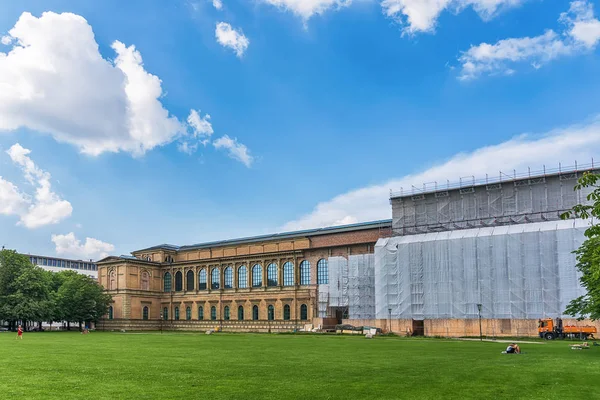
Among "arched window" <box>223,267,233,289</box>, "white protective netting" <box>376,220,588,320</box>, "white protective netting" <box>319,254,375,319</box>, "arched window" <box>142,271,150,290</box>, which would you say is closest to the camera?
"white protective netting" <box>376,220,588,320</box>

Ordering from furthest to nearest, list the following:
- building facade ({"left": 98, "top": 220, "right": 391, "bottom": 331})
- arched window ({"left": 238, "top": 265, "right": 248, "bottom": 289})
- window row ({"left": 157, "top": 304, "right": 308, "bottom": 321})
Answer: arched window ({"left": 238, "top": 265, "right": 248, "bottom": 289})
window row ({"left": 157, "top": 304, "right": 308, "bottom": 321})
building facade ({"left": 98, "top": 220, "right": 391, "bottom": 331})

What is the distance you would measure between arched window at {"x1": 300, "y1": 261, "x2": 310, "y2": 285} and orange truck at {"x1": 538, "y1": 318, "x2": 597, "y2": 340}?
38889mm

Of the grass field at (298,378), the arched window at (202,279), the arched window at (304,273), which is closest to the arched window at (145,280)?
the arched window at (202,279)

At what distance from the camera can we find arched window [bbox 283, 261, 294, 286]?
92.4 m

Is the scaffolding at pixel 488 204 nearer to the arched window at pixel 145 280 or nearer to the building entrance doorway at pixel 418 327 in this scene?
the building entrance doorway at pixel 418 327

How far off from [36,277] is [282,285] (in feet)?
124

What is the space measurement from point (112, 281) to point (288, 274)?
Result: 35129 mm

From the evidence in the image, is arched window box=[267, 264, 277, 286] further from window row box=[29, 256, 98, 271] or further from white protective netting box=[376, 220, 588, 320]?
window row box=[29, 256, 98, 271]

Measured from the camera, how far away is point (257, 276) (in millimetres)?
97562

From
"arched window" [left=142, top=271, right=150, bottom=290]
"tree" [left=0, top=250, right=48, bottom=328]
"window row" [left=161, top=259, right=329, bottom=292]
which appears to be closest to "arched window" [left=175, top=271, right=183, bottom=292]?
"window row" [left=161, top=259, right=329, bottom=292]

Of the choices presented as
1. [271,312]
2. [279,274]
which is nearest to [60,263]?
[271,312]

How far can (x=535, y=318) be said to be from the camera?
200ft

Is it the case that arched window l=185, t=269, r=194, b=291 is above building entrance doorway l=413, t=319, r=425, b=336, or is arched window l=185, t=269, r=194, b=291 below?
above

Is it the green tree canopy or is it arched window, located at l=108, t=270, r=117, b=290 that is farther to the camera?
arched window, located at l=108, t=270, r=117, b=290
